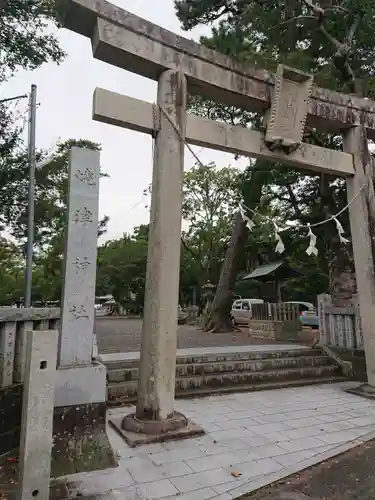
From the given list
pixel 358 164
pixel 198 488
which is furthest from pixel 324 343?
pixel 198 488

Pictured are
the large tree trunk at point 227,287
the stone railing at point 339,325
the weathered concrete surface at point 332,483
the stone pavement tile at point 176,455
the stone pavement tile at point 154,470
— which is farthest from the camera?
the large tree trunk at point 227,287

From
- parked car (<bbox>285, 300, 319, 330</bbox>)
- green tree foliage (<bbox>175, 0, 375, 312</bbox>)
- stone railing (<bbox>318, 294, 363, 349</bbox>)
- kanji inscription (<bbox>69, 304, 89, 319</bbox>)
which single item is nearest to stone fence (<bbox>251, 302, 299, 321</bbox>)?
green tree foliage (<bbox>175, 0, 375, 312</bbox>)

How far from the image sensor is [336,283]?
1223cm

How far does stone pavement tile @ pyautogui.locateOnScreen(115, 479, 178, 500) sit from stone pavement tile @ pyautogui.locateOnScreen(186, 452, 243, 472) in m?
0.47

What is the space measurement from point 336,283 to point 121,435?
9.36 meters

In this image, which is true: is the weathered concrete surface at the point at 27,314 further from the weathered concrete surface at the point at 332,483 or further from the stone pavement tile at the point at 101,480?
the weathered concrete surface at the point at 332,483

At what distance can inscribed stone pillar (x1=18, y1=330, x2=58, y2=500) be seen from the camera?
3.06 meters

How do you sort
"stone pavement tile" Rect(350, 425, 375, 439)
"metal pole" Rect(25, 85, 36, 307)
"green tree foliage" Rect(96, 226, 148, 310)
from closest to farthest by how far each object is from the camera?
1. "stone pavement tile" Rect(350, 425, 375, 439)
2. "metal pole" Rect(25, 85, 36, 307)
3. "green tree foliage" Rect(96, 226, 148, 310)

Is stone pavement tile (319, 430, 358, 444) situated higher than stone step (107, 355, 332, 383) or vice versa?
stone step (107, 355, 332, 383)

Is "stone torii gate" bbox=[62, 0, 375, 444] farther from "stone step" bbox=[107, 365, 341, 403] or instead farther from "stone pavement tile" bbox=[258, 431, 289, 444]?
"stone step" bbox=[107, 365, 341, 403]

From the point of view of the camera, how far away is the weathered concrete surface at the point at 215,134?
5.15 meters

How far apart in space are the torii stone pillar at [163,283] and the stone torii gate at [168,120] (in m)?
0.01

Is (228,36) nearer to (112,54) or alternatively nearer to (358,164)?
(112,54)

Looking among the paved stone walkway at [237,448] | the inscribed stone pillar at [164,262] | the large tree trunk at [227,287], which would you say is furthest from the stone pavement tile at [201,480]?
the large tree trunk at [227,287]
